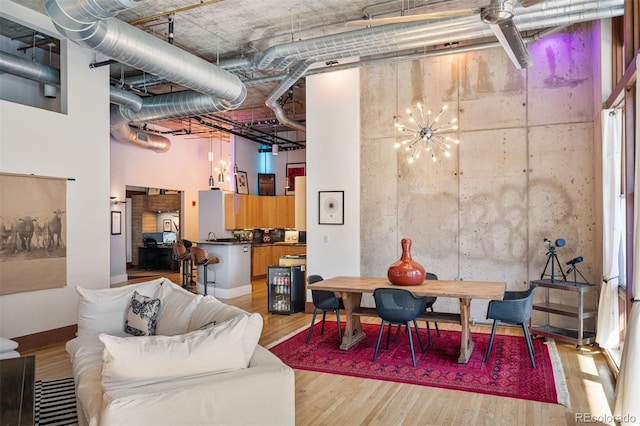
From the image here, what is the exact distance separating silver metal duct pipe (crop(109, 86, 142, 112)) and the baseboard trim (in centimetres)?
374

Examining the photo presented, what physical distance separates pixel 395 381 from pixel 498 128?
4070mm

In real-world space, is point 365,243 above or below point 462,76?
below

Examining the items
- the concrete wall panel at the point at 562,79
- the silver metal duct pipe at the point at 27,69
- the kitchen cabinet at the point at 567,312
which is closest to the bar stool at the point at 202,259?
the silver metal duct pipe at the point at 27,69

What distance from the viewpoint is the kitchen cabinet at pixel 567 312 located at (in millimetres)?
5477

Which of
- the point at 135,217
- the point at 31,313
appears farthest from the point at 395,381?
the point at 135,217

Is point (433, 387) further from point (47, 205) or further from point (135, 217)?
point (135, 217)

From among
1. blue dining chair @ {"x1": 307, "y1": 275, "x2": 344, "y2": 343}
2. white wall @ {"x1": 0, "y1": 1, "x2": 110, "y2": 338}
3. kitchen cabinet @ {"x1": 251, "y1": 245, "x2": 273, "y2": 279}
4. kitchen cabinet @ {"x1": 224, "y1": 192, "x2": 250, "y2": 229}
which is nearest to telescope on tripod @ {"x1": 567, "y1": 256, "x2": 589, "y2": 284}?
blue dining chair @ {"x1": 307, "y1": 275, "x2": 344, "y2": 343}

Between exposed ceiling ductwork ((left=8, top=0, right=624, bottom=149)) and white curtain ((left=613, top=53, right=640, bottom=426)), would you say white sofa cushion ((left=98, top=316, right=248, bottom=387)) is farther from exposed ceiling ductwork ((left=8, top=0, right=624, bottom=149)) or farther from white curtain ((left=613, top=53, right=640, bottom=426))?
exposed ceiling ductwork ((left=8, top=0, right=624, bottom=149))

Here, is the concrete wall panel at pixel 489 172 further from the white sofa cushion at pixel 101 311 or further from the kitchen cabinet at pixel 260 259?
the kitchen cabinet at pixel 260 259

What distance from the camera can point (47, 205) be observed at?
5.85 m

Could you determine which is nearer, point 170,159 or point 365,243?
point 365,243

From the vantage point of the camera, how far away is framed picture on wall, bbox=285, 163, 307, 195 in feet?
45.6

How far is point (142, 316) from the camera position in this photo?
4.23 metres

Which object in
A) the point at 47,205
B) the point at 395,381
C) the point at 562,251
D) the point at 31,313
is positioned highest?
the point at 47,205
